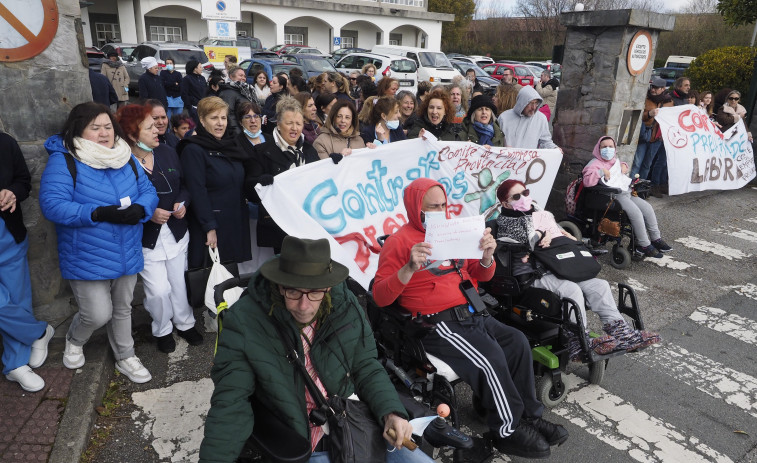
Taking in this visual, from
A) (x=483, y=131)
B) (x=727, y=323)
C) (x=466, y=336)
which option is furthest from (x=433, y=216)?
(x=727, y=323)

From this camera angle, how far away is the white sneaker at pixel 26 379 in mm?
3564

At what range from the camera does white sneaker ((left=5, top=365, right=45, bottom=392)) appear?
356 centimetres

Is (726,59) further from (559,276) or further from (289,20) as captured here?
(289,20)

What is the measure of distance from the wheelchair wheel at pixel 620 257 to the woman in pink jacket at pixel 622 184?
0.22m

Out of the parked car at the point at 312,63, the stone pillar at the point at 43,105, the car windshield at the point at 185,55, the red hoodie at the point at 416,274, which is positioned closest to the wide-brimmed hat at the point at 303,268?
the red hoodie at the point at 416,274

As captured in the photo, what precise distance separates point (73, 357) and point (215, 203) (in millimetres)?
1483

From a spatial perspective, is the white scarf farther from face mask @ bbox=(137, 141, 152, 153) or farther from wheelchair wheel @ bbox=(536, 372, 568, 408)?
wheelchair wheel @ bbox=(536, 372, 568, 408)

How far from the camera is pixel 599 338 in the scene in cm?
392

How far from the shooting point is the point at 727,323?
209 inches

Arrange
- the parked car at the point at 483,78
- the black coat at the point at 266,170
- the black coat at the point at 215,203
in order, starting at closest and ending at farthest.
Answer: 1. the black coat at the point at 215,203
2. the black coat at the point at 266,170
3. the parked car at the point at 483,78

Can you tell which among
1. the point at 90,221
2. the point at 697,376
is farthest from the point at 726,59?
the point at 90,221

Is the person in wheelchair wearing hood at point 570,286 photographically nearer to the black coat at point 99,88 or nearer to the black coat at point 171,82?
the black coat at point 99,88

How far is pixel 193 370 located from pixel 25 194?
5.44 feet

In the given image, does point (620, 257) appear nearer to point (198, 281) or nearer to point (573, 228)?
point (573, 228)
